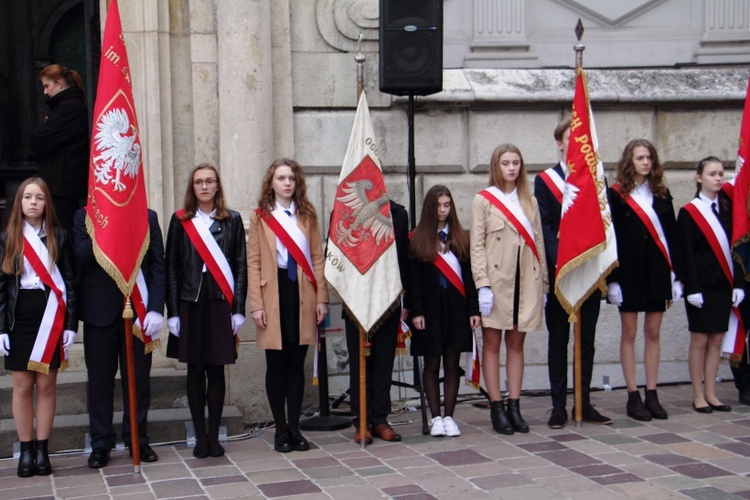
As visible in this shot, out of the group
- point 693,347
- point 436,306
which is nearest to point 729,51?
point 693,347

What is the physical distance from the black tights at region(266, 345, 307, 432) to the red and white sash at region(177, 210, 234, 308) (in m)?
0.48

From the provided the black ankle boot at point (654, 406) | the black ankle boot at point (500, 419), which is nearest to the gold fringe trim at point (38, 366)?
the black ankle boot at point (500, 419)

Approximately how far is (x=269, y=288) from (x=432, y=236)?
1.15 m

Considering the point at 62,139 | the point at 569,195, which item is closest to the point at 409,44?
the point at 569,195

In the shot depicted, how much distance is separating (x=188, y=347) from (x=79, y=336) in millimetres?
1907

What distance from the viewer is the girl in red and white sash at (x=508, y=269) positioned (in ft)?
23.4

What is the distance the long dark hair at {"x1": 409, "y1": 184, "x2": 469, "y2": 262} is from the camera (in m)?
7.09

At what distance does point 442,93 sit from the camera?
858cm

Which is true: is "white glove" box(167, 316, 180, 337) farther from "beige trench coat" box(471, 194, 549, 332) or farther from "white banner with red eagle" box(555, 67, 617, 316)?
"white banner with red eagle" box(555, 67, 617, 316)

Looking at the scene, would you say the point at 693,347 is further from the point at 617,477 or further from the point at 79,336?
the point at 79,336

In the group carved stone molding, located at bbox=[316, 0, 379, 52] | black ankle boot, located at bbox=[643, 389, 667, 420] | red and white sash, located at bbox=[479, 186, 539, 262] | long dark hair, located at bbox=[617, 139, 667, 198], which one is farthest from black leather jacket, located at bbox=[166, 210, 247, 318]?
black ankle boot, located at bbox=[643, 389, 667, 420]

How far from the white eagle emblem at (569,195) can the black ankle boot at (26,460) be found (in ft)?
12.2

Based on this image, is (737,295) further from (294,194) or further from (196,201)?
(196,201)

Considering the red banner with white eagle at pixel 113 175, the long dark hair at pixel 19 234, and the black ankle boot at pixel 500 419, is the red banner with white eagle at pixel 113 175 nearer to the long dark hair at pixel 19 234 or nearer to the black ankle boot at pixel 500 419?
the long dark hair at pixel 19 234
